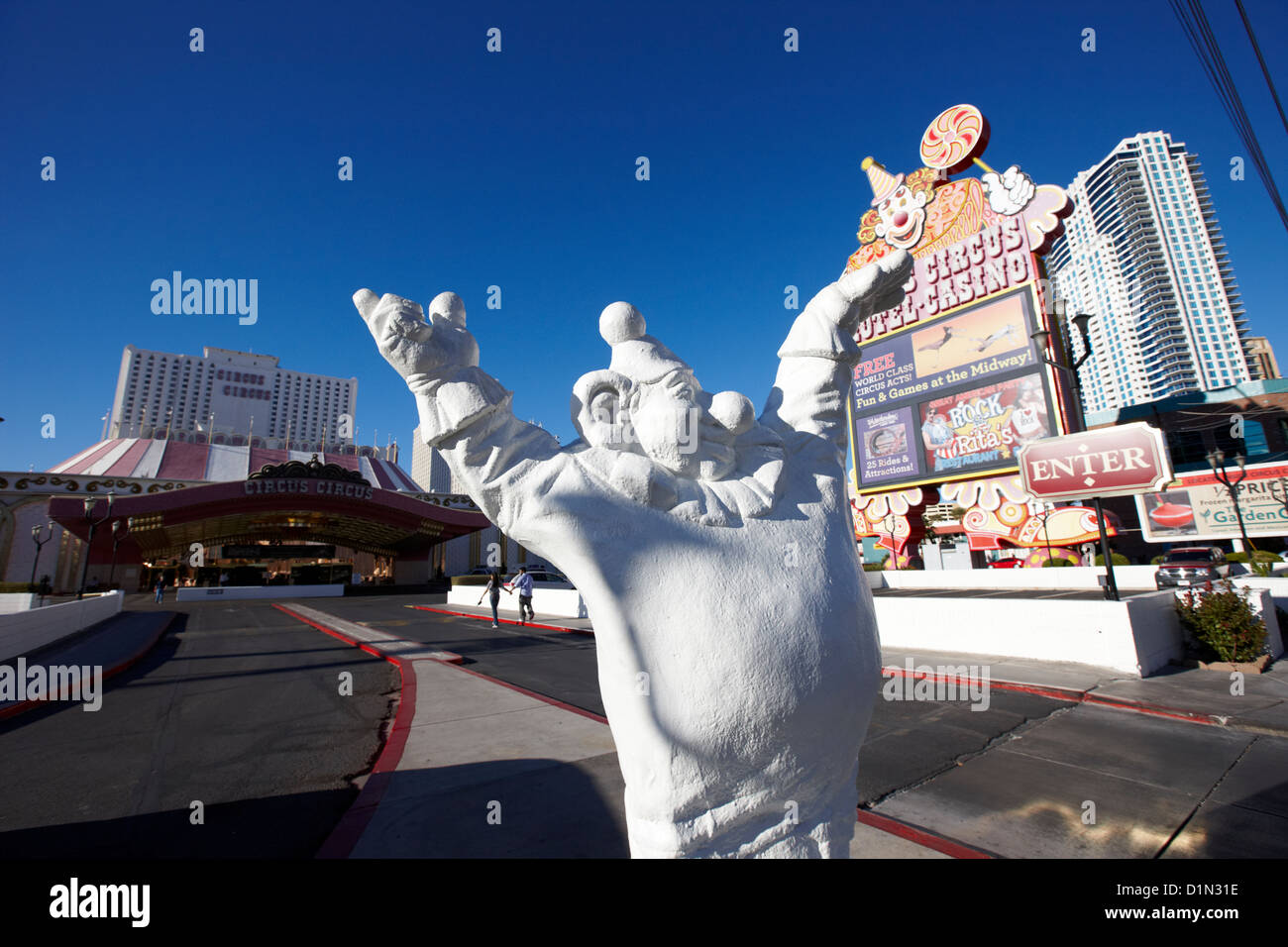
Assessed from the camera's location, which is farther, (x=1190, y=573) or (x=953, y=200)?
(x=953, y=200)

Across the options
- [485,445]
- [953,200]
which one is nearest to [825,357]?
[485,445]

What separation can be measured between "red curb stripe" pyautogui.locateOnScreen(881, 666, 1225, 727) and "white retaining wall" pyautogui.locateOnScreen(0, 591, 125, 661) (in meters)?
12.3

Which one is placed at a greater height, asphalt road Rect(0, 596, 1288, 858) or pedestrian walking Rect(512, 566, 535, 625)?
pedestrian walking Rect(512, 566, 535, 625)

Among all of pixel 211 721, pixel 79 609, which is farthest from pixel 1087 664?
pixel 79 609

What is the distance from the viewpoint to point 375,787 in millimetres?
3467

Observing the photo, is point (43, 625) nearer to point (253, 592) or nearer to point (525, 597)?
point (525, 597)

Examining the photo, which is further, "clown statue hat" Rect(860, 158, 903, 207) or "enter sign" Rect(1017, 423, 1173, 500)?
"clown statue hat" Rect(860, 158, 903, 207)

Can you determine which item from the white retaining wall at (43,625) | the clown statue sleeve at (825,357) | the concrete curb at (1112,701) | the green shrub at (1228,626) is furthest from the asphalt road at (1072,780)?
the white retaining wall at (43,625)

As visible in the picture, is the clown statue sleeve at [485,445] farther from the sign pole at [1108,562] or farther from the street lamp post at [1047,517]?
the street lamp post at [1047,517]

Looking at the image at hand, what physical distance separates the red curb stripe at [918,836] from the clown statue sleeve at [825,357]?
210cm

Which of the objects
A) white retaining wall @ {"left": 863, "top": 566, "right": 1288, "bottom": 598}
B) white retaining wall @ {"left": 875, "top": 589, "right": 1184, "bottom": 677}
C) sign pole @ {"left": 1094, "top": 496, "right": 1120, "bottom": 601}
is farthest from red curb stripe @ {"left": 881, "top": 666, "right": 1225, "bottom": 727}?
white retaining wall @ {"left": 863, "top": 566, "right": 1288, "bottom": 598}

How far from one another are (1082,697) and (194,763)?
7760 millimetres

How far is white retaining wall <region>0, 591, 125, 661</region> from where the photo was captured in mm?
8398

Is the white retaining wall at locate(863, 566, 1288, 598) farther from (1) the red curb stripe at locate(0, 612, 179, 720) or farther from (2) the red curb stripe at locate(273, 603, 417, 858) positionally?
(1) the red curb stripe at locate(0, 612, 179, 720)
